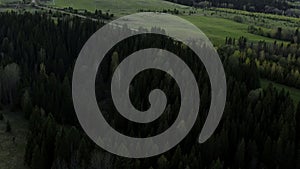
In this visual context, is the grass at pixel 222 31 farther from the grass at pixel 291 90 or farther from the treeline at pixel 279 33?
the grass at pixel 291 90

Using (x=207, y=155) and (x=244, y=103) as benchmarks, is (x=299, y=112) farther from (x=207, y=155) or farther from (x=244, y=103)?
(x=207, y=155)

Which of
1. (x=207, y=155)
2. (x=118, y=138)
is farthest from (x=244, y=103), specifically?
(x=118, y=138)

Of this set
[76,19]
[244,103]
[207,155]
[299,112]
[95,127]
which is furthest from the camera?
[76,19]

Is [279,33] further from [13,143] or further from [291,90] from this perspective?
[13,143]

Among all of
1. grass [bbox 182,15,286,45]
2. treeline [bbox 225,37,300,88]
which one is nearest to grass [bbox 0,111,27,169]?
treeline [bbox 225,37,300,88]

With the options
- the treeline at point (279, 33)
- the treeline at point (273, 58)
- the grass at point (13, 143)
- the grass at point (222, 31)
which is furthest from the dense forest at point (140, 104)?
the treeline at point (279, 33)
